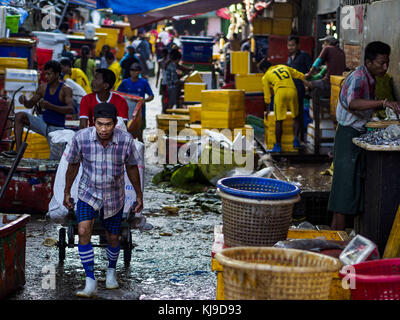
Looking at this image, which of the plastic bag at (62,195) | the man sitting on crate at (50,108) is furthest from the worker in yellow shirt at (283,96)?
the plastic bag at (62,195)

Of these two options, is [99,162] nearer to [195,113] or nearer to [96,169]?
[96,169]

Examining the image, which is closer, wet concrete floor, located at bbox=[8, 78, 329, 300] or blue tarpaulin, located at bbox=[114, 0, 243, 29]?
wet concrete floor, located at bbox=[8, 78, 329, 300]

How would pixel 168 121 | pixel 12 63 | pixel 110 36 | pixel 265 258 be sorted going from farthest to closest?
pixel 110 36 → pixel 168 121 → pixel 12 63 → pixel 265 258

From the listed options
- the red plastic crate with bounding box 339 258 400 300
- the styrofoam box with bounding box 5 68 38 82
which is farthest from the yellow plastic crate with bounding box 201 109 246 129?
the red plastic crate with bounding box 339 258 400 300

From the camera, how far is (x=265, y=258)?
4.23 metres

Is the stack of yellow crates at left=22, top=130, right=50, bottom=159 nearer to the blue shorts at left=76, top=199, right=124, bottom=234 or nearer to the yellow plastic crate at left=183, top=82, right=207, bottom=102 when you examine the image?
the blue shorts at left=76, top=199, right=124, bottom=234

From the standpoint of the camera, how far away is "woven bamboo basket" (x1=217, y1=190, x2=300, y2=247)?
17.0 feet

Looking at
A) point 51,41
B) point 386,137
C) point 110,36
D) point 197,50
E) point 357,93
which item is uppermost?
point 110,36

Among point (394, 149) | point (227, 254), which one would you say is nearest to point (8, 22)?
point (394, 149)

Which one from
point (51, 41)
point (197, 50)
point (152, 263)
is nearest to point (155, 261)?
point (152, 263)

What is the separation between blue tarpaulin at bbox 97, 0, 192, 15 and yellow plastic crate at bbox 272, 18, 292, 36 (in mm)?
4209

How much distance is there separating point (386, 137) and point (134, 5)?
30.2 feet

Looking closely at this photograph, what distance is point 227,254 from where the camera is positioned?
13.5 ft
